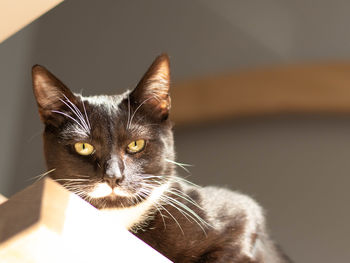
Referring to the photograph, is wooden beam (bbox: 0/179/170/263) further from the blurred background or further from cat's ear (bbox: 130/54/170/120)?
the blurred background

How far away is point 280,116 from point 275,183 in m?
0.24

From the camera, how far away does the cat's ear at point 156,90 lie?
34.8 inches

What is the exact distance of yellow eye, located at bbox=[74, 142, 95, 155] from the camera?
82 centimetres

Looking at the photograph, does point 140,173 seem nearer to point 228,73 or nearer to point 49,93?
point 49,93

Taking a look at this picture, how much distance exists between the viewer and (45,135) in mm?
904

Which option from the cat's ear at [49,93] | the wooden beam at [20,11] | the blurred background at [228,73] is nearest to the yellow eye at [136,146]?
the cat's ear at [49,93]

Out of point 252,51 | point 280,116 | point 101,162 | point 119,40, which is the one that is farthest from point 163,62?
point 119,40

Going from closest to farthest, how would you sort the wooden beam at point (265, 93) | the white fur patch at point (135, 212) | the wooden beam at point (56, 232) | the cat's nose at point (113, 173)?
the wooden beam at point (56, 232)
the cat's nose at point (113, 173)
the white fur patch at point (135, 212)
the wooden beam at point (265, 93)

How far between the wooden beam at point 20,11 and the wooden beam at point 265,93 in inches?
55.1

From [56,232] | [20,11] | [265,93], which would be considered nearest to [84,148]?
[20,11]

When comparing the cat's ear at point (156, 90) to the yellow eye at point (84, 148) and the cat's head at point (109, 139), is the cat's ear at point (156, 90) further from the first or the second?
the yellow eye at point (84, 148)

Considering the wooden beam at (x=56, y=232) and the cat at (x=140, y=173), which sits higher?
the wooden beam at (x=56, y=232)

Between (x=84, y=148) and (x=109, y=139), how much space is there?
0.14 ft

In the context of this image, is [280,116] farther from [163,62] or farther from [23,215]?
[23,215]
